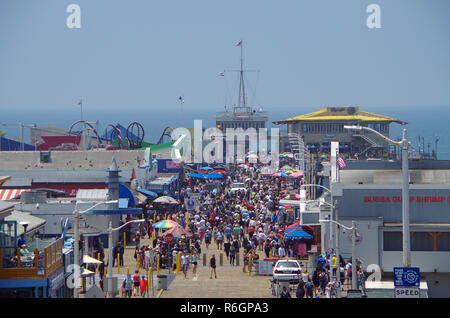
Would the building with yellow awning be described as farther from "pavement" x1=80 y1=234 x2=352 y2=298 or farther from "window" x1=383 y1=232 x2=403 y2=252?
"window" x1=383 y1=232 x2=403 y2=252

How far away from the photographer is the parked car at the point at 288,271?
121 feet

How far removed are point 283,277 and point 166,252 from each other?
7.52 metres

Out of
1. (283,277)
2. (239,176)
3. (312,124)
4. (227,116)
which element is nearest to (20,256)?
(283,277)

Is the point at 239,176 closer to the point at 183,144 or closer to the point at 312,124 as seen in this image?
the point at 183,144

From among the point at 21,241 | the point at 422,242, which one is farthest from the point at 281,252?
the point at 21,241

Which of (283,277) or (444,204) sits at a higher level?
(444,204)

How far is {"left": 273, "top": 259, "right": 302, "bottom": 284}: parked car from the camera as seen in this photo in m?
36.8

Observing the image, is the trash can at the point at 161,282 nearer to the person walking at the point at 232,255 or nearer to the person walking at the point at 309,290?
the person walking at the point at 309,290

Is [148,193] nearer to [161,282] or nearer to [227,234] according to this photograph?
[227,234]

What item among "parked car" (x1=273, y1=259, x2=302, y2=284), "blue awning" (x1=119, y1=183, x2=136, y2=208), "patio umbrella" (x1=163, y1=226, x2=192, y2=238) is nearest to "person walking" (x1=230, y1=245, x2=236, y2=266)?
"patio umbrella" (x1=163, y1=226, x2=192, y2=238)

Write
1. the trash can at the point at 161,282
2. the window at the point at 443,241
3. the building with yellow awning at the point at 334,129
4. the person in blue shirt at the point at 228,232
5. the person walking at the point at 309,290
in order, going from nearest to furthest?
1. the person walking at the point at 309,290
2. the trash can at the point at 161,282
3. the window at the point at 443,241
4. the person in blue shirt at the point at 228,232
5. the building with yellow awning at the point at 334,129

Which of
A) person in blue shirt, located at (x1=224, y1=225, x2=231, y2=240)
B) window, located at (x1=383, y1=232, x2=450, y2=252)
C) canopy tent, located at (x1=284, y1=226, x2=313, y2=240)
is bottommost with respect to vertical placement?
person in blue shirt, located at (x1=224, y1=225, x2=231, y2=240)

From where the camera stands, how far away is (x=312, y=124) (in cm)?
13862

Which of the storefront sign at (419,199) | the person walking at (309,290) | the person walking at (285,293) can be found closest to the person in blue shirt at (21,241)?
the person walking at (285,293)
